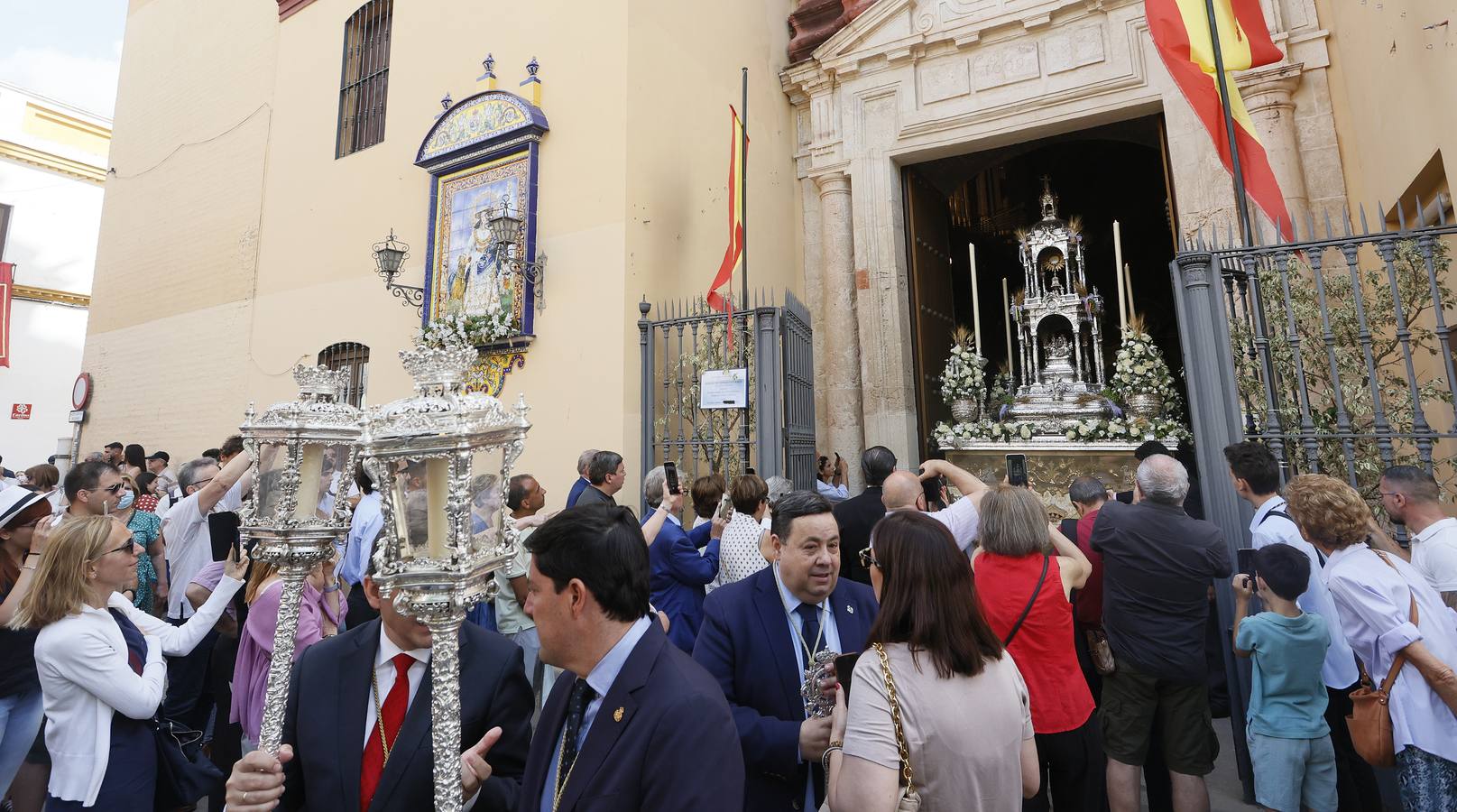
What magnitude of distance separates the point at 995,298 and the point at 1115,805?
10555 millimetres

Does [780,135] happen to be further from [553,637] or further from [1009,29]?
[553,637]

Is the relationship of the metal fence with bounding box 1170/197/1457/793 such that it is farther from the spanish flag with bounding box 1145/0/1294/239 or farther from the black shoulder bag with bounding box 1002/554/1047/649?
the black shoulder bag with bounding box 1002/554/1047/649

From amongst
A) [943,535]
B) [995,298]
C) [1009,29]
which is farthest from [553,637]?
[995,298]

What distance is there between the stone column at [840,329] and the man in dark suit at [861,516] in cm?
459

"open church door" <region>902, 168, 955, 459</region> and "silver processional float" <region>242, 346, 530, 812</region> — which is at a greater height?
"open church door" <region>902, 168, 955, 459</region>

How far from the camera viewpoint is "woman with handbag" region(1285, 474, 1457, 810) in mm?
2398

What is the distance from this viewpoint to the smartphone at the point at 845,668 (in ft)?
5.83

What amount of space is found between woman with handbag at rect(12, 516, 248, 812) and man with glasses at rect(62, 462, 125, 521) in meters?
1.60

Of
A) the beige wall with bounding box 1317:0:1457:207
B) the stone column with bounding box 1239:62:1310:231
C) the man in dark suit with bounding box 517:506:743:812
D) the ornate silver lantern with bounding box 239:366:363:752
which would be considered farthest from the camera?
the stone column with bounding box 1239:62:1310:231

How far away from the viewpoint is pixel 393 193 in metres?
9.21

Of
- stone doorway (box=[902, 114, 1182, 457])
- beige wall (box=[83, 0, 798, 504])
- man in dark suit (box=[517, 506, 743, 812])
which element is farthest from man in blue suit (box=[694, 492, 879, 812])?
stone doorway (box=[902, 114, 1182, 457])

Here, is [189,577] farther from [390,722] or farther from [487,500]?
[487,500]

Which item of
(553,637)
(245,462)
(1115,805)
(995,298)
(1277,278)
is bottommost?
(1115,805)

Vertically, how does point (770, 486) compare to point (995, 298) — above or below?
below
